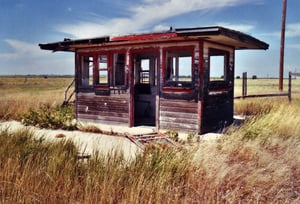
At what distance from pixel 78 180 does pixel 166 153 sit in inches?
55.1

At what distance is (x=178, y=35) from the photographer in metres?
8.88

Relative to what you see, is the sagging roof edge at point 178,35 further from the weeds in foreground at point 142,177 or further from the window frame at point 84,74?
the weeds in foreground at point 142,177

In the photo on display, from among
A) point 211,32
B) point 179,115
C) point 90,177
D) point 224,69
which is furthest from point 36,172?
point 224,69

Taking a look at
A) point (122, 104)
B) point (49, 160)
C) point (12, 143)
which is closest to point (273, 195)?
→ point (49, 160)

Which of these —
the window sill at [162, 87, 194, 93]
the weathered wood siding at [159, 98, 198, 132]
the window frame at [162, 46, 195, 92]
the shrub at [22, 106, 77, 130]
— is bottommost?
the shrub at [22, 106, 77, 130]

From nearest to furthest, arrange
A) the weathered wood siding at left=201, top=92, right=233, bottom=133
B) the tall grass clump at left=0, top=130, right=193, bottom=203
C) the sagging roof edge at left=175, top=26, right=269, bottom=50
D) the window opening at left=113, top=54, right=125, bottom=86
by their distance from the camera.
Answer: the tall grass clump at left=0, top=130, right=193, bottom=203, the sagging roof edge at left=175, top=26, right=269, bottom=50, the weathered wood siding at left=201, top=92, right=233, bottom=133, the window opening at left=113, top=54, right=125, bottom=86

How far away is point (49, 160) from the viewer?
4656 mm

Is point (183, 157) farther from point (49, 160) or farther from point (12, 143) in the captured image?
point (12, 143)

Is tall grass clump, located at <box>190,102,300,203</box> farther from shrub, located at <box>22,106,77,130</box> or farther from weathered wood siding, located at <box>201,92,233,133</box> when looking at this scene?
shrub, located at <box>22,106,77,130</box>

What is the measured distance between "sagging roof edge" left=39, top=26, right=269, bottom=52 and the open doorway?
256 cm

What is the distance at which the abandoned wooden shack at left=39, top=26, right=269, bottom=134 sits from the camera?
9.74 metres

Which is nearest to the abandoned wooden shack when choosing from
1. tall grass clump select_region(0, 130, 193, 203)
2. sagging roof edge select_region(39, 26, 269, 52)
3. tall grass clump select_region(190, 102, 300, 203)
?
sagging roof edge select_region(39, 26, 269, 52)

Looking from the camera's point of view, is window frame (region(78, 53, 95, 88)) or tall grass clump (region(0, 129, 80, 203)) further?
window frame (region(78, 53, 95, 88))

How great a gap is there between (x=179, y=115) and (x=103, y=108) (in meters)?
3.33
